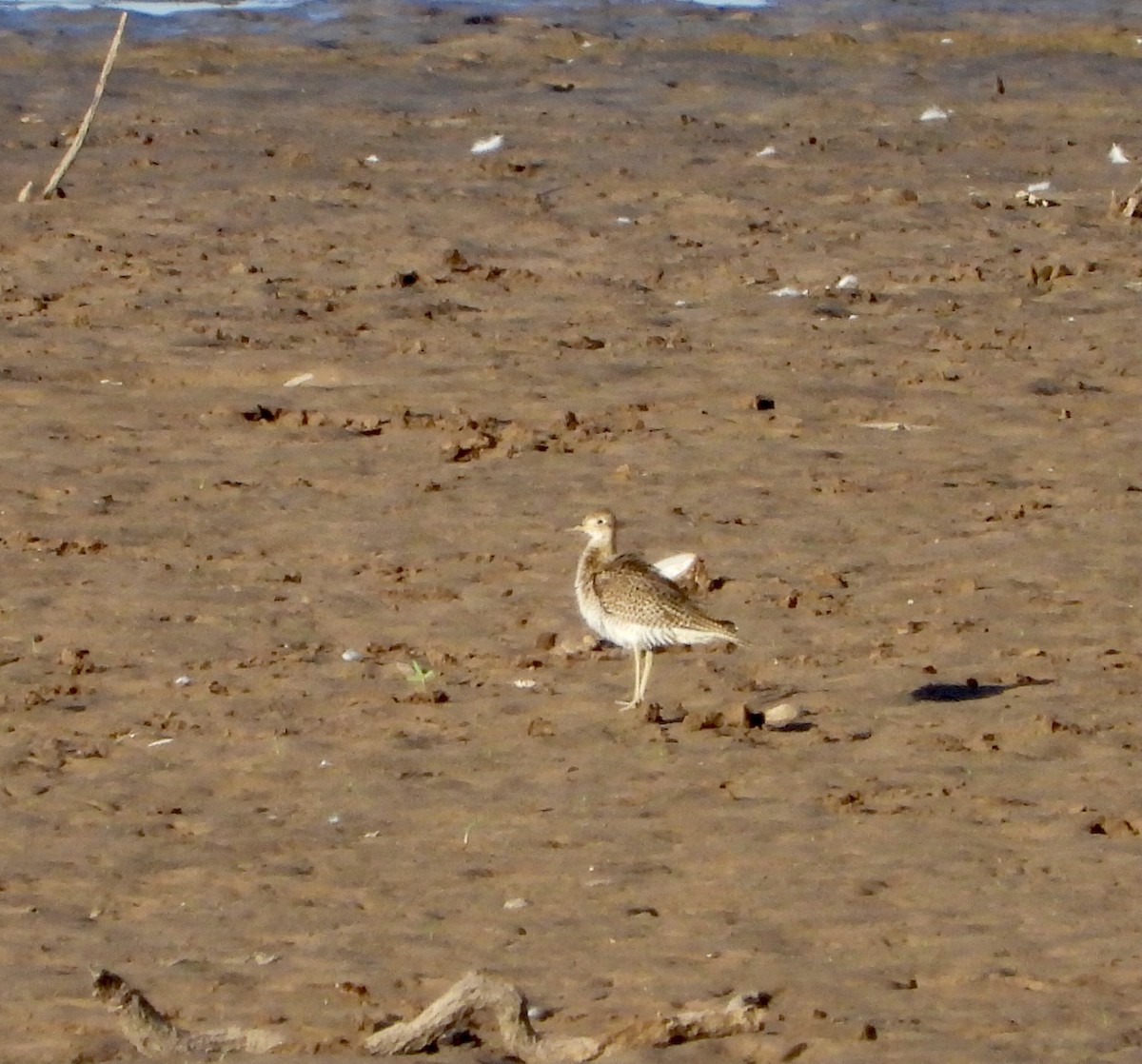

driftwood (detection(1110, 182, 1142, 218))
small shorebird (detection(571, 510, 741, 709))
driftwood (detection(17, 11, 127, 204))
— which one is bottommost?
driftwood (detection(1110, 182, 1142, 218))

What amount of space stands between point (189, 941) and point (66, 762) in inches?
67.8

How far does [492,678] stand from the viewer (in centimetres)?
934

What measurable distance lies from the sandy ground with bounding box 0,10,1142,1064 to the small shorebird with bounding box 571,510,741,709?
27 cm

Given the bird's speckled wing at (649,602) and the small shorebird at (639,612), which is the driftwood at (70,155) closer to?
the small shorebird at (639,612)

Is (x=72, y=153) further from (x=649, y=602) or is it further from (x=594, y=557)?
(x=649, y=602)

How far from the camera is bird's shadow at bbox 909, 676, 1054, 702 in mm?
8906

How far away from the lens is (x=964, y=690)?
29.6 feet

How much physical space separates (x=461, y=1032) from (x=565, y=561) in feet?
16.0

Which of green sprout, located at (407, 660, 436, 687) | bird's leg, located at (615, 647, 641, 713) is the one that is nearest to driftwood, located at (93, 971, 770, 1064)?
bird's leg, located at (615, 647, 641, 713)

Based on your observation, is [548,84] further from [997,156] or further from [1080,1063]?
[1080,1063]

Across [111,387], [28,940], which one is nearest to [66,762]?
[28,940]

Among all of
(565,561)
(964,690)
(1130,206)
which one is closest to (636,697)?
(964,690)

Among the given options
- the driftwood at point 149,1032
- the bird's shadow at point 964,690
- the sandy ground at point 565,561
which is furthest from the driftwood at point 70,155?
the driftwood at point 149,1032

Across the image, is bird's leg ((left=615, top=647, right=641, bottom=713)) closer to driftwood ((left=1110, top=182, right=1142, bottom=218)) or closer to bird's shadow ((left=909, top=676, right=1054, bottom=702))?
bird's shadow ((left=909, top=676, right=1054, bottom=702))
